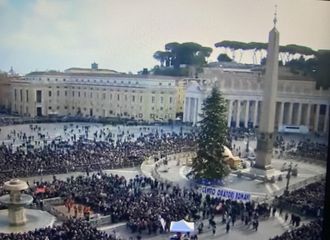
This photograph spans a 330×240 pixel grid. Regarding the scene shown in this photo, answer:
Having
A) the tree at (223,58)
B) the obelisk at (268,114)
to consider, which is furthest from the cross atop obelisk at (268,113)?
the tree at (223,58)

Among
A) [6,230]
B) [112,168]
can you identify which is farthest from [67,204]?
[112,168]

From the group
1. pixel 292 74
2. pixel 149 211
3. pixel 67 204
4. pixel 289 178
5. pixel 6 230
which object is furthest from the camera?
pixel 292 74

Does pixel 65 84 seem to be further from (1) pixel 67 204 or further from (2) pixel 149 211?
(2) pixel 149 211

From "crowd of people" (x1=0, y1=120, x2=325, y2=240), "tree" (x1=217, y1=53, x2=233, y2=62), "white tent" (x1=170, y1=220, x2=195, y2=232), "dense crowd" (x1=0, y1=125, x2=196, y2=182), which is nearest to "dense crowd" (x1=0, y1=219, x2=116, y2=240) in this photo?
"crowd of people" (x1=0, y1=120, x2=325, y2=240)

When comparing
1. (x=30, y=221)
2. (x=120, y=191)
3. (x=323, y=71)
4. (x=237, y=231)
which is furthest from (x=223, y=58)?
(x=30, y=221)

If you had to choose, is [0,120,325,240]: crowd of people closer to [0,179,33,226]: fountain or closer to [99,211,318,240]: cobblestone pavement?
[99,211,318,240]: cobblestone pavement
